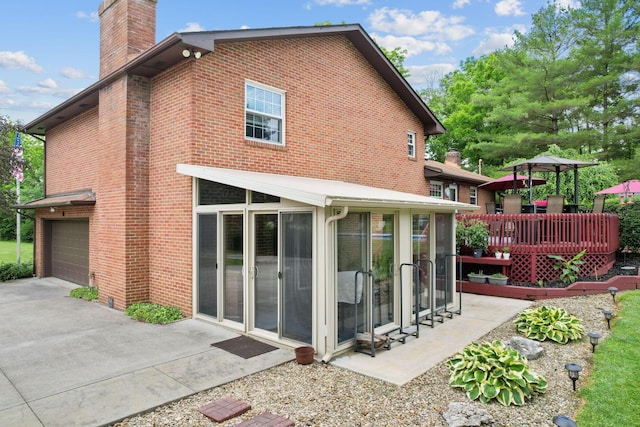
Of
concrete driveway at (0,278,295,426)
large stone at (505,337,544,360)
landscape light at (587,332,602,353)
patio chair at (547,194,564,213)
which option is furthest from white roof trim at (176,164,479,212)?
patio chair at (547,194,564,213)

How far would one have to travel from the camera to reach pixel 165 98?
8.54 m

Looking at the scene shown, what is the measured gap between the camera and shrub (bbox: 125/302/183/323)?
7867 mm

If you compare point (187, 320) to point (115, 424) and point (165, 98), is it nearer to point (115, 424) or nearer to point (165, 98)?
point (115, 424)

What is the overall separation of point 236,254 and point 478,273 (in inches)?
309

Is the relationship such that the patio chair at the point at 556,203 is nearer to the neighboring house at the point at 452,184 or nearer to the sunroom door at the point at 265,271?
the neighboring house at the point at 452,184

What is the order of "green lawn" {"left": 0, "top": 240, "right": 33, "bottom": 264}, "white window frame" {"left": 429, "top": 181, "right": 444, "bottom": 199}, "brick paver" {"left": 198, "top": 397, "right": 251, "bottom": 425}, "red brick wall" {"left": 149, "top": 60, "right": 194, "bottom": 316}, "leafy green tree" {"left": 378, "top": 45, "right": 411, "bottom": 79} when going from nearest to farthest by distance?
"brick paver" {"left": 198, "top": 397, "right": 251, "bottom": 425} < "red brick wall" {"left": 149, "top": 60, "right": 194, "bottom": 316} < "white window frame" {"left": 429, "top": 181, "right": 444, "bottom": 199} < "green lawn" {"left": 0, "top": 240, "right": 33, "bottom": 264} < "leafy green tree" {"left": 378, "top": 45, "right": 411, "bottom": 79}

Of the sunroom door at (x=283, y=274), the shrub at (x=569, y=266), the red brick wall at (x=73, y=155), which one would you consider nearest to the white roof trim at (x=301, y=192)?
the sunroom door at (x=283, y=274)

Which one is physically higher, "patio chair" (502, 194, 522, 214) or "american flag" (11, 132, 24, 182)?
"american flag" (11, 132, 24, 182)

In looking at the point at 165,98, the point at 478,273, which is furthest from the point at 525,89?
the point at 165,98

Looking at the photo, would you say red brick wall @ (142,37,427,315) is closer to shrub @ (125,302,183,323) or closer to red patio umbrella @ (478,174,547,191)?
shrub @ (125,302,183,323)

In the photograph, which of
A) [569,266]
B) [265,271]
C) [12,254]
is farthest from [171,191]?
[12,254]

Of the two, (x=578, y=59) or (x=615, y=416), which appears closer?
(x=615, y=416)

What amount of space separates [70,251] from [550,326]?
13.9 metres

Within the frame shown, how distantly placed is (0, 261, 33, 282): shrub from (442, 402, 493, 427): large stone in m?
15.7
